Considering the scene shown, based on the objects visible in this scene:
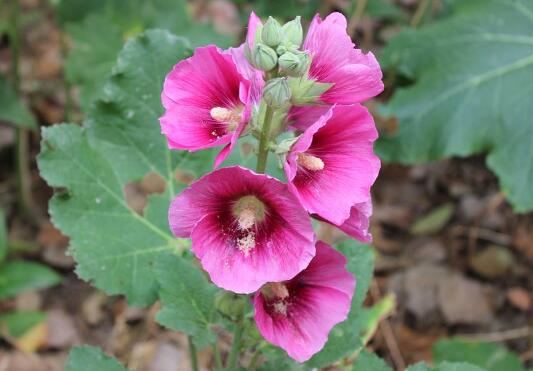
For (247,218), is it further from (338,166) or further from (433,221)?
(433,221)

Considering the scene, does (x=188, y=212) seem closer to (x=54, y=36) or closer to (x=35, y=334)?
(x=35, y=334)

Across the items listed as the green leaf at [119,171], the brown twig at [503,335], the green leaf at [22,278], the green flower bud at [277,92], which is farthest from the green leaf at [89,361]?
the brown twig at [503,335]

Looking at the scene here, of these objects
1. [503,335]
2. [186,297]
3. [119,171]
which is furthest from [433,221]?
[186,297]

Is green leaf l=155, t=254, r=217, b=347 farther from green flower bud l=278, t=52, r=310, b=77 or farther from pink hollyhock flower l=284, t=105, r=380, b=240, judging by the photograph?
green flower bud l=278, t=52, r=310, b=77

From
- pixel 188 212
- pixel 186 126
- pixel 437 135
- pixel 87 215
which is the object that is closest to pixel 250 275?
pixel 188 212

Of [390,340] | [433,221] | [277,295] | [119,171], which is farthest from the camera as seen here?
[433,221]

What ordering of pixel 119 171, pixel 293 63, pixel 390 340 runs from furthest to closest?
pixel 390 340 → pixel 119 171 → pixel 293 63

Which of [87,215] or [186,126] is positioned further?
[87,215]
